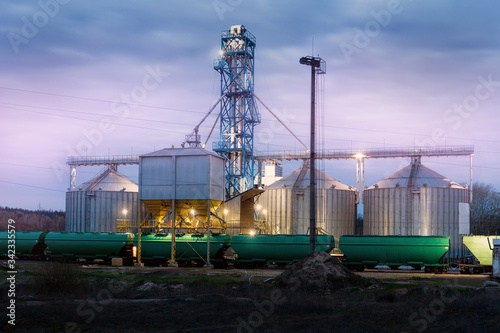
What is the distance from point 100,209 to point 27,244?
18.1 metres

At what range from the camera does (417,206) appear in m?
57.6

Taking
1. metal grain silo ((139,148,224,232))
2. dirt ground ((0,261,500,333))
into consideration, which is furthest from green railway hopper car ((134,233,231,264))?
dirt ground ((0,261,500,333))

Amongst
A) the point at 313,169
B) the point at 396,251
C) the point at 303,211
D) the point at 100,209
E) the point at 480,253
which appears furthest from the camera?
the point at 100,209

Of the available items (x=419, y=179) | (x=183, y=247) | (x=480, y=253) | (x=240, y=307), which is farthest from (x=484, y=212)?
(x=240, y=307)

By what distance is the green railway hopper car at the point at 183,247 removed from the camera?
46.7m

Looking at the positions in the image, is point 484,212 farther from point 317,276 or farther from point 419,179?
point 317,276

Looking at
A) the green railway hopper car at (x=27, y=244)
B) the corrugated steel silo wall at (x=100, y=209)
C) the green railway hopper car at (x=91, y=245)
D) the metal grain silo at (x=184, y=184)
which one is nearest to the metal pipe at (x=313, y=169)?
the metal grain silo at (x=184, y=184)

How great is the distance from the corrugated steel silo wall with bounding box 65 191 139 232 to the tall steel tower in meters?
15.0

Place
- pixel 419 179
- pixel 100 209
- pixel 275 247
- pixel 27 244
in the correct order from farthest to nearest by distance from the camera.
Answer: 1. pixel 100 209
2. pixel 419 179
3. pixel 27 244
4. pixel 275 247

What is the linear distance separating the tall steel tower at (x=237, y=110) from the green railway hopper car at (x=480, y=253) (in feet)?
102

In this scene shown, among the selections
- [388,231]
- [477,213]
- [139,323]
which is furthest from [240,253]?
[477,213]

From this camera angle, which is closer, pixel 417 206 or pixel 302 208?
pixel 417 206

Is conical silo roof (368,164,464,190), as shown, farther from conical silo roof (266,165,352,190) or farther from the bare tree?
the bare tree

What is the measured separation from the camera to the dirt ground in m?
18.8
